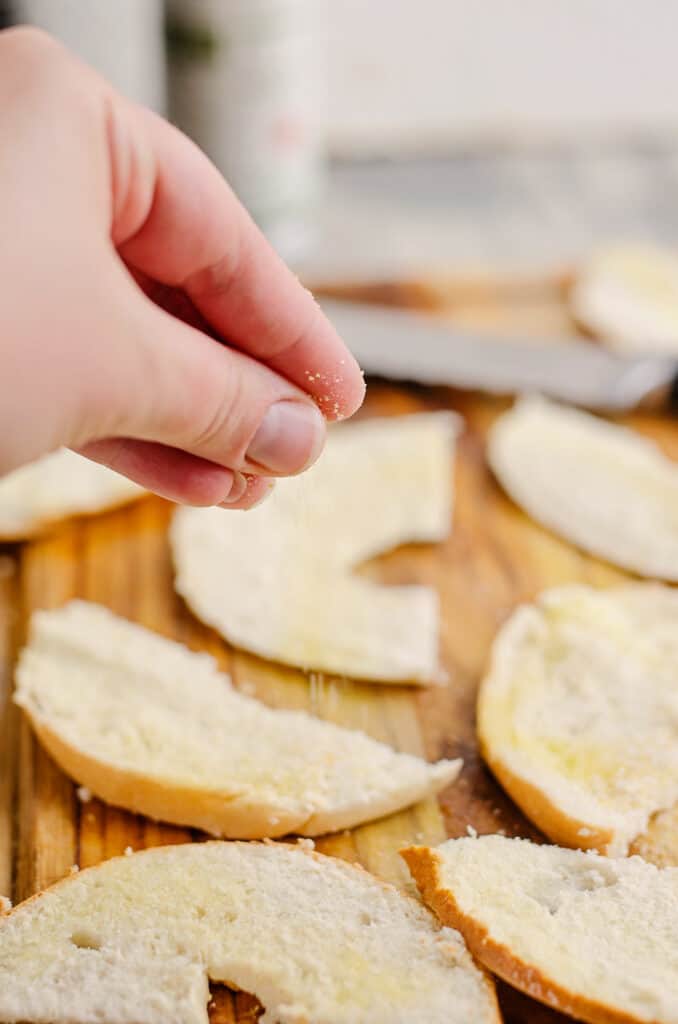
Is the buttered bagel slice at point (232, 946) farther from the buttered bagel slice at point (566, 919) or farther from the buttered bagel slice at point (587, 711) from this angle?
the buttered bagel slice at point (587, 711)

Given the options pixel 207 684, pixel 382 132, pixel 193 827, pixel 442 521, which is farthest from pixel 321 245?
pixel 193 827

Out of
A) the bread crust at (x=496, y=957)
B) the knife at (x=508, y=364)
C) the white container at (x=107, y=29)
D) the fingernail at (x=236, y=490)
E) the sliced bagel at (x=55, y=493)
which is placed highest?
the white container at (x=107, y=29)

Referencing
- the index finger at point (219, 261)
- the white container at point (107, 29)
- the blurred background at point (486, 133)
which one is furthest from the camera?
the blurred background at point (486, 133)

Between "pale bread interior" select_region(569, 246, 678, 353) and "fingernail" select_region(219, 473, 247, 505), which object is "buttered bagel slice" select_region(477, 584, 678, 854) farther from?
"pale bread interior" select_region(569, 246, 678, 353)

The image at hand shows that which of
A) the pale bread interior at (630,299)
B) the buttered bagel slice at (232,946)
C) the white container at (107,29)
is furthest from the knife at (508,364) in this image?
the buttered bagel slice at (232,946)

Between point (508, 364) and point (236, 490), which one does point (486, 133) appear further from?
point (236, 490)

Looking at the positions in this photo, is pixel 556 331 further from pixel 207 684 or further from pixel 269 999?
pixel 269 999
